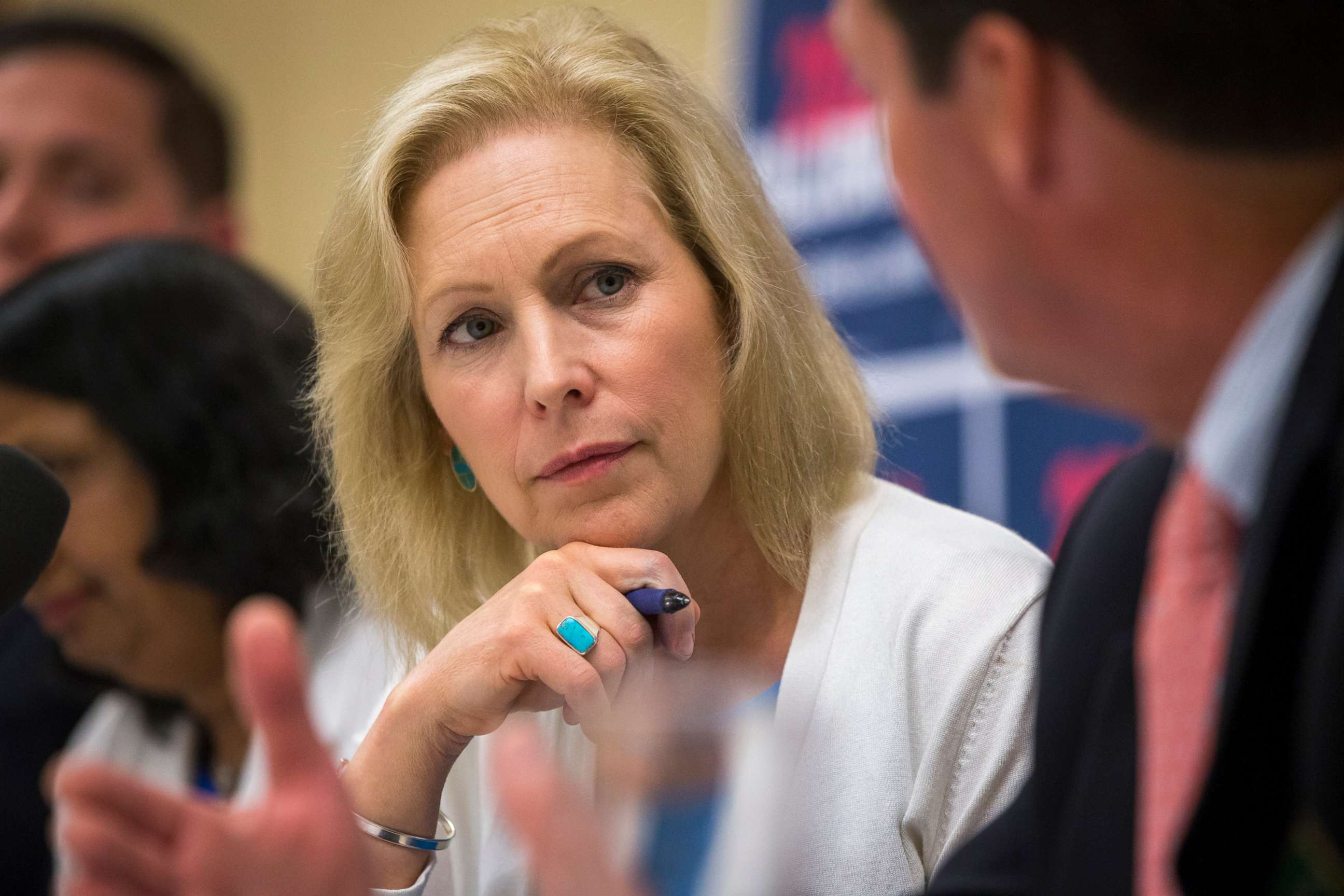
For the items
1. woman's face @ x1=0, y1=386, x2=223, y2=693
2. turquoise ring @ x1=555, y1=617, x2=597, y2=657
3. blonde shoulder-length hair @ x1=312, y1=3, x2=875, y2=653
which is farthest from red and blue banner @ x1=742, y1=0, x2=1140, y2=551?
turquoise ring @ x1=555, y1=617, x2=597, y2=657

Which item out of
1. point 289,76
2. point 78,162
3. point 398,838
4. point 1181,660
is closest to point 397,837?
point 398,838

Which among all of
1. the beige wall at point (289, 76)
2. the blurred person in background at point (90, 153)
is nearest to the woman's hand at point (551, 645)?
the blurred person in background at point (90, 153)

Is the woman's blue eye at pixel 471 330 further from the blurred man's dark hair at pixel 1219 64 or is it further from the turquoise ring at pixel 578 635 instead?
the blurred man's dark hair at pixel 1219 64

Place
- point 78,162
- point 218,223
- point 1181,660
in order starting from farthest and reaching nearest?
point 218,223 → point 78,162 → point 1181,660

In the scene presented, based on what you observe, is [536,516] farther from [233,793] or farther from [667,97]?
[233,793]

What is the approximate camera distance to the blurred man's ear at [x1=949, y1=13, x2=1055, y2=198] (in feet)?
2.21

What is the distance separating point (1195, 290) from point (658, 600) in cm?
73

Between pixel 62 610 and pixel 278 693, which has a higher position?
pixel 278 693

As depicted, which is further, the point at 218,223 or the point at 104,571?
the point at 218,223

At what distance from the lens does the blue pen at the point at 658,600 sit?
51.7 inches

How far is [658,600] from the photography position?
131cm

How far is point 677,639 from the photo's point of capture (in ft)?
4.41

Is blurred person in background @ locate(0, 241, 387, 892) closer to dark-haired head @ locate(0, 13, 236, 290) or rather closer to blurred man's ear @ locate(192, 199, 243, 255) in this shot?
dark-haired head @ locate(0, 13, 236, 290)

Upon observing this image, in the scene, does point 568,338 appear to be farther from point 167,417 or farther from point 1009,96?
point 167,417
